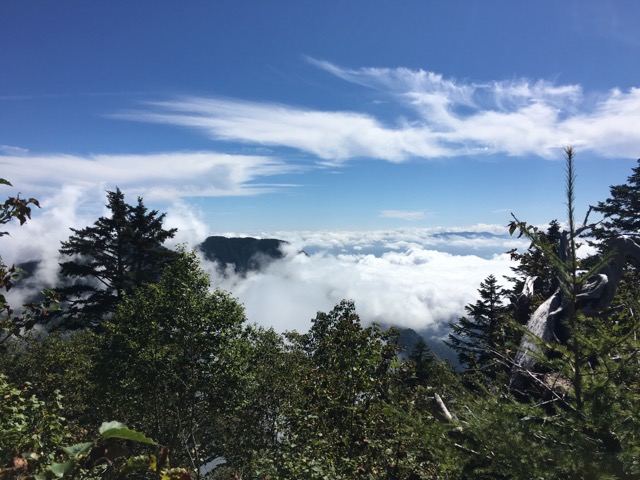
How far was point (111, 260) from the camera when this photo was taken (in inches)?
1131

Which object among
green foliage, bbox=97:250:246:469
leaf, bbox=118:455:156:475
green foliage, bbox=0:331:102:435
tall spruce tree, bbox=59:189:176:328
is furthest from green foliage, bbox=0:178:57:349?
tall spruce tree, bbox=59:189:176:328

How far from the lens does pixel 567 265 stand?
400 centimetres

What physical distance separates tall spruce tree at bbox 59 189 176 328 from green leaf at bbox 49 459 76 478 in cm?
2860

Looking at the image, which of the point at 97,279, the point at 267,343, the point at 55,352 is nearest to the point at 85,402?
the point at 55,352

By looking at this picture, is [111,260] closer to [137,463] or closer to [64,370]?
[64,370]

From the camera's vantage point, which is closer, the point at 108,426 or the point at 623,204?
the point at 108,426

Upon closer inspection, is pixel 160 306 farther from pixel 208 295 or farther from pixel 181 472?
pixel 181 472

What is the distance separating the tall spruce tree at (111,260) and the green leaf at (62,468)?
93.8ft

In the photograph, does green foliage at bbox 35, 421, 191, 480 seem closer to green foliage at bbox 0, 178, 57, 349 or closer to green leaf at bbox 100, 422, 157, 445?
green leaf at bbox 100, 422, 157, 445

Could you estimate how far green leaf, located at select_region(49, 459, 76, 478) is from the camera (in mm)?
1311

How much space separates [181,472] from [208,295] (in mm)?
13621

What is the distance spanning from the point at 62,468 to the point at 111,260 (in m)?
31.3

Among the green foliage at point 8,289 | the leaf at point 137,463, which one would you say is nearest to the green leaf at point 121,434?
the leaf at point 137,463

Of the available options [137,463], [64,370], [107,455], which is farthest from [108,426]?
[64,370]
